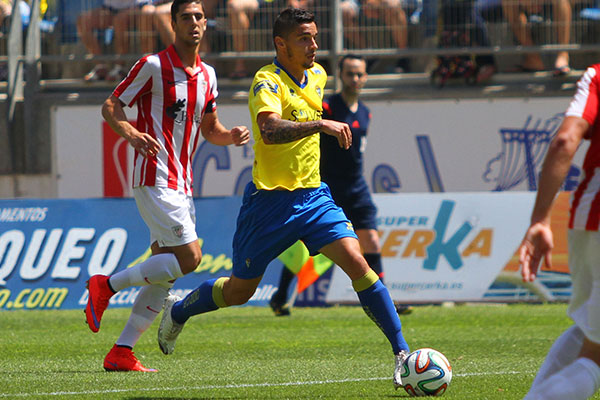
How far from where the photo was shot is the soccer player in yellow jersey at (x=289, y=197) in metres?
5.76

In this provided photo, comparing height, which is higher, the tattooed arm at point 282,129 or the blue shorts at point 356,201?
the tattooed arm at point 282,129

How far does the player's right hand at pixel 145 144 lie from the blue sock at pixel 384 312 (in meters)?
1.66

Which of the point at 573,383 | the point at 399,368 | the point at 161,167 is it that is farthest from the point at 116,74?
the point at 573,383

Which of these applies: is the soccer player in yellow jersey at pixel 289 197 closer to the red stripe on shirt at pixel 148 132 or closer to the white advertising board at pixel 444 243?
the red stripe on shirt at pixel 148 132

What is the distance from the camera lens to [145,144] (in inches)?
247

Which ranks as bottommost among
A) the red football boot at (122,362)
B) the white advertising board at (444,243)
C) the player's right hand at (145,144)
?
the white advertising board at (444,243)

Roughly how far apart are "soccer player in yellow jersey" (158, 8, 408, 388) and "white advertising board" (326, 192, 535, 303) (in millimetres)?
5450

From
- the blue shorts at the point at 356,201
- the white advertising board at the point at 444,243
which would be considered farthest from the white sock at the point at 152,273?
the white advertising board at the point at 444,243

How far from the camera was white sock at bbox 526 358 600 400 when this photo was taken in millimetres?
3758

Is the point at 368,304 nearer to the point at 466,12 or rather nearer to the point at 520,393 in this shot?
the point at 520,393

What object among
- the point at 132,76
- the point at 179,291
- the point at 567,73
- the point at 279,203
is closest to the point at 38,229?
the point at 179,291

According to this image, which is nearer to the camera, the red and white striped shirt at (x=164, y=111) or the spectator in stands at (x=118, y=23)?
the red and white striped shirt at (x=164, y=111)

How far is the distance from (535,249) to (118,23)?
1261cm

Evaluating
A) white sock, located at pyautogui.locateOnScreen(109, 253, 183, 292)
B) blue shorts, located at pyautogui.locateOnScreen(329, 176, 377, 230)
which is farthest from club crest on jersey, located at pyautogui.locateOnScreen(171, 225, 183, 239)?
blue shorts, located at pyautogui.locateOnScreen(329, 176, 377, 230)
